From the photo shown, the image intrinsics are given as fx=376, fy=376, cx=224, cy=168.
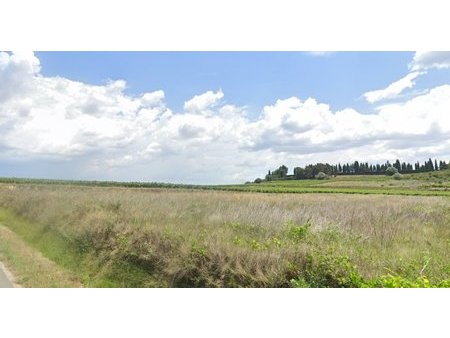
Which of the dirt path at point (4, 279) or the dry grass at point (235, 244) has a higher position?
the dry grass at point (235, 244)

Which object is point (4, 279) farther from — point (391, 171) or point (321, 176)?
point (391, 171)

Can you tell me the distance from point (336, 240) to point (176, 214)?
5.30m

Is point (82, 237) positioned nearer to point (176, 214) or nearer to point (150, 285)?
point (176, 214)

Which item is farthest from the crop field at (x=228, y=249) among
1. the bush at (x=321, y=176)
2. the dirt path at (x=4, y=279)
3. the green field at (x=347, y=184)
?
the bush at (x=321, y=176)

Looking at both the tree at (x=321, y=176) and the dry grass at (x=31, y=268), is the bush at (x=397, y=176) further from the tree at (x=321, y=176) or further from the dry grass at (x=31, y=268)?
the dry grass at (x=31, y=268)

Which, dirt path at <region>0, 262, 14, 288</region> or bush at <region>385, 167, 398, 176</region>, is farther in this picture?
bush at <region>385, 167, 398, 176</region>

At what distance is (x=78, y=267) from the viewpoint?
1015 centimetres

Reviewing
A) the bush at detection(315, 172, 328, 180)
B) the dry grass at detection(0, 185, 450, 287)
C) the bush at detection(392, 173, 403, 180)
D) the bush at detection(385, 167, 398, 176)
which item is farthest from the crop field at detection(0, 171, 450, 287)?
the bush at detection(385, 167, 398, 176)

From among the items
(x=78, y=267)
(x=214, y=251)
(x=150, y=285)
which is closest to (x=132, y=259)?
(x=150, y=285)

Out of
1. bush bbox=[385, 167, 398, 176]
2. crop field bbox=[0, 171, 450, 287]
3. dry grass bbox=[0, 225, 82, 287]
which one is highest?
bush bbox=[385, 167, 398, 176]

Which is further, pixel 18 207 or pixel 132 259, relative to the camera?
pixel 18 207

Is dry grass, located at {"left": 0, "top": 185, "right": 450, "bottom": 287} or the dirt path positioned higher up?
dry grass, located at {"left": 0, "top": 185, "right": 450, "bottom": 287}

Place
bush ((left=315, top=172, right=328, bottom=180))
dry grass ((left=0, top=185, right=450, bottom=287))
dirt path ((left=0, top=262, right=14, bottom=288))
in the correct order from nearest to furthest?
1. dry grass ((left=0, top=185, right=450, bottom=287))
2. dirt path ((left=0, top=262, right=14, bottom=288))
3. bush ((left=315, top=172, right=328, bottom=180))

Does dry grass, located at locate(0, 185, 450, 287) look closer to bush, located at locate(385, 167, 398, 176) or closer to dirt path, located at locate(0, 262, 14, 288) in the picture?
dirt path, located at locate(0, 262, 14, 288)
